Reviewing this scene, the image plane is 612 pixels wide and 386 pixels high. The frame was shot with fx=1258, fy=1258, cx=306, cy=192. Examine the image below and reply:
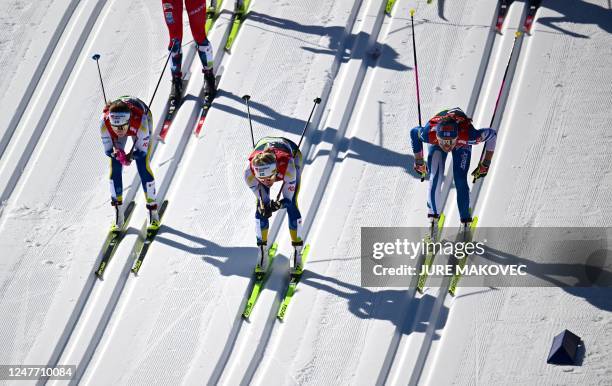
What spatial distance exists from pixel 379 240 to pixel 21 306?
3.86 m

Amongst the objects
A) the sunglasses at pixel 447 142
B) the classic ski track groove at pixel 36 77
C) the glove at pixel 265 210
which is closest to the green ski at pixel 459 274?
the sunglasses at pixel 447 142

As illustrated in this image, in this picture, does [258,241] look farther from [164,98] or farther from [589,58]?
[589,58]

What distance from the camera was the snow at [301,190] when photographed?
41.2 feet

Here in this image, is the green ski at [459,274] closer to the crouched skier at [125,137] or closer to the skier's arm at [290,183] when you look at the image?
the skier's arm at [290,183]

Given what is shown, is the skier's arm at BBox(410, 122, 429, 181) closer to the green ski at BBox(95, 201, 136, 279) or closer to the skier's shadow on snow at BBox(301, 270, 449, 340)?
the skier's shadow on snow at BBox(301, 270, 449, 340)

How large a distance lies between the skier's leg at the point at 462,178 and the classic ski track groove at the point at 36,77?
5597 millimetres

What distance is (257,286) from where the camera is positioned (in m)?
13.3

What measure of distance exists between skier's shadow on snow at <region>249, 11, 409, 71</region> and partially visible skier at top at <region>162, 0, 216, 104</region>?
49.5 inches

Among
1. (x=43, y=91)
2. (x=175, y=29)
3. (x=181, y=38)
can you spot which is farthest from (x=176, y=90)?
(x=43, y=91)

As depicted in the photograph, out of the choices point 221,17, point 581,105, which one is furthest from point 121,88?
point 581,105

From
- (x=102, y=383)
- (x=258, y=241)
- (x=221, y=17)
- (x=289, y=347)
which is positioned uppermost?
(x=221, y=17)

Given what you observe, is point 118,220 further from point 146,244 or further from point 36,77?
point 36,77

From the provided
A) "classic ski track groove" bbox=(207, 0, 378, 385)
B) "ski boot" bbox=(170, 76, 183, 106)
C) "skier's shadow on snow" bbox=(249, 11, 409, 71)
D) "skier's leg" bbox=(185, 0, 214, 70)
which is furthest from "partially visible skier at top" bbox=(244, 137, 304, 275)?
"skier's shadow on snow" bbox=(249, 11, 409, 71)

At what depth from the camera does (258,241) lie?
520 inches
